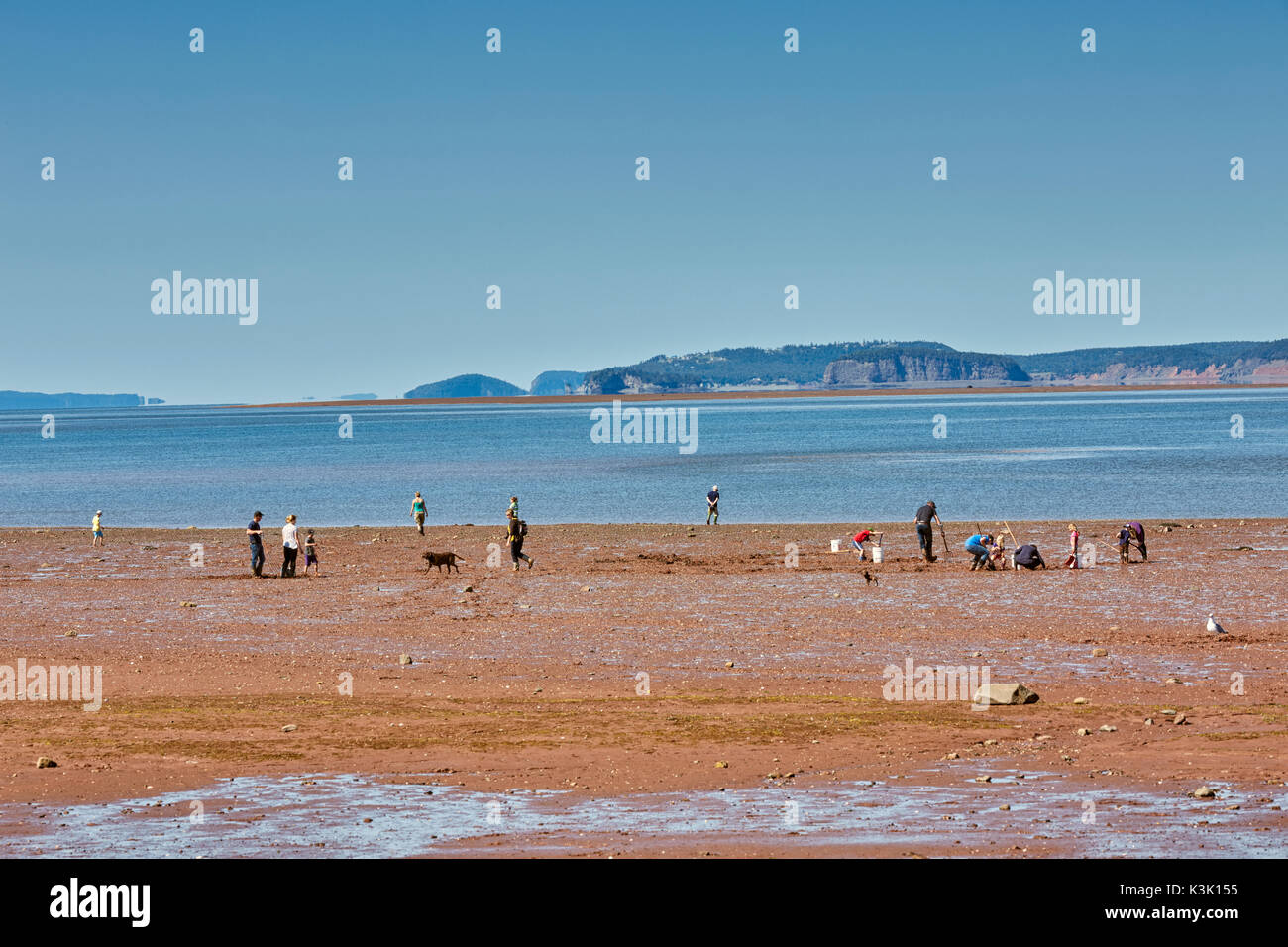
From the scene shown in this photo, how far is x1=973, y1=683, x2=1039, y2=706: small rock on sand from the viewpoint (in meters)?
16.6

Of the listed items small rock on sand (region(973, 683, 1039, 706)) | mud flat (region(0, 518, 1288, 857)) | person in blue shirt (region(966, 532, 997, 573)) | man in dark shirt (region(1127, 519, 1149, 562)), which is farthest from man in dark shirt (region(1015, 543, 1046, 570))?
small rock on sand (region(973, 683, 1039, 706))

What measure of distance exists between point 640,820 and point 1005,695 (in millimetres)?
6783

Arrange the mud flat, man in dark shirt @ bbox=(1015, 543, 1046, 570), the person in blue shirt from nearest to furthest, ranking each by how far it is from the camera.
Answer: the mud flat → man in dark shirt @ bbox=(1015, 543, 1046, 570) → the person in blue shirt

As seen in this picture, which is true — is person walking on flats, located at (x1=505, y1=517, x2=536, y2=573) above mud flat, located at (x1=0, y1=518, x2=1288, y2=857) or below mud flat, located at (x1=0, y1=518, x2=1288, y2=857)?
above

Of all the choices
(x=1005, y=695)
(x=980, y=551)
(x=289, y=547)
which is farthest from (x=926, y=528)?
(x=1005, y=695)

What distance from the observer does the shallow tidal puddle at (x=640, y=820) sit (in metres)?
10.9

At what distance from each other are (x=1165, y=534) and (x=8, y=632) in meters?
34.6

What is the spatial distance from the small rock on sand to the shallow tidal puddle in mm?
3423

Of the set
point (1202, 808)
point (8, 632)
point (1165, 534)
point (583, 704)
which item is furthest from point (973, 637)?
point (1165, 534)

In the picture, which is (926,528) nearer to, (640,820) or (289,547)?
(289,547)

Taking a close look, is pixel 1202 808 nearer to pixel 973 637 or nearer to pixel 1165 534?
pixel 973 637

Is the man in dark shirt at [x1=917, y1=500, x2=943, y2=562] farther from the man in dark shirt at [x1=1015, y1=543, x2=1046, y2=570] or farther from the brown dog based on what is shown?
the brown dog

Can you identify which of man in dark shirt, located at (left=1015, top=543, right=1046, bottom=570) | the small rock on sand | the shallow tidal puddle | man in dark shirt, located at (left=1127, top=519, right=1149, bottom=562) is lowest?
the shallow tidal puddle

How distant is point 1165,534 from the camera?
138 ft
